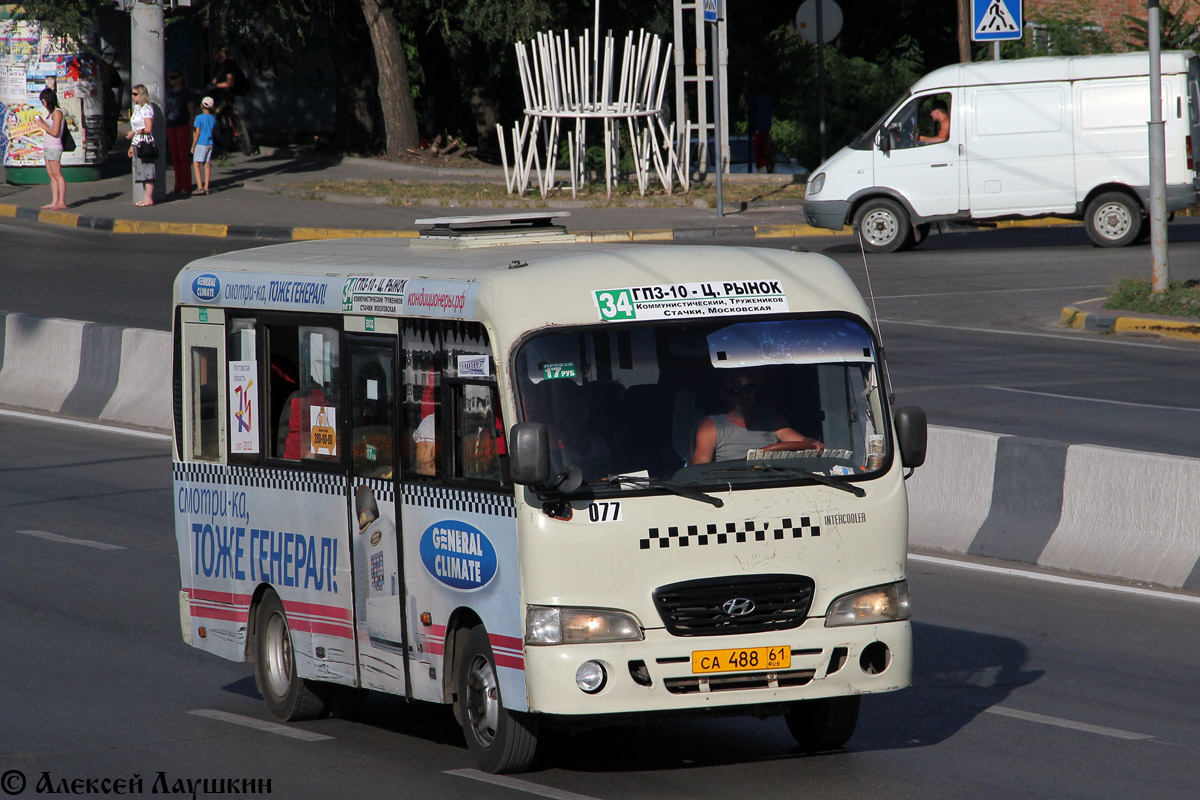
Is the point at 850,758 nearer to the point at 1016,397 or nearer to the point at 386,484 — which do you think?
the point at 386,484

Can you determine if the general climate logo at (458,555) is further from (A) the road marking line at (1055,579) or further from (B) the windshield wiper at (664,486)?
(A) the road marking line at (1055,579)

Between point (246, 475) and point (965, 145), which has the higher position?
point (965, 145)

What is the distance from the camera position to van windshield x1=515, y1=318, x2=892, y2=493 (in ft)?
22.3

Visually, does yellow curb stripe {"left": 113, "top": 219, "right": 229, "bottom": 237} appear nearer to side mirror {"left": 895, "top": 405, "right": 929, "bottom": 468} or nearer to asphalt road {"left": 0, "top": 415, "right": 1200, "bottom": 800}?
asphalt road {"left": 0, "top": 415, "right": 1200, "bottom": 800}

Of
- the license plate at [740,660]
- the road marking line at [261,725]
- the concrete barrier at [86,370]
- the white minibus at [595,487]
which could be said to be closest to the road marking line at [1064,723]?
the white minibus at [595,487]

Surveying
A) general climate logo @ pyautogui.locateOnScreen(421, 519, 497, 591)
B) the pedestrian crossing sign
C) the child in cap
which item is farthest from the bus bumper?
the child in cap

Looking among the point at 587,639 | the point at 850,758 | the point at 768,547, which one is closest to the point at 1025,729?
the point at 850,758

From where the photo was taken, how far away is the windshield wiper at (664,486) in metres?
6.65

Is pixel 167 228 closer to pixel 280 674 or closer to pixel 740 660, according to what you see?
pixel 280 674

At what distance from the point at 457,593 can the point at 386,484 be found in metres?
0.69

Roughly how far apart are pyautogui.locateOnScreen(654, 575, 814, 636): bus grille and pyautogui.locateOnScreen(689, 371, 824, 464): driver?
514 millimetres

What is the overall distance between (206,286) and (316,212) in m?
22.6

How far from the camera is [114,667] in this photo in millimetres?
8969

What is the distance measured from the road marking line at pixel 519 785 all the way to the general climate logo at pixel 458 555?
2.38 ft
